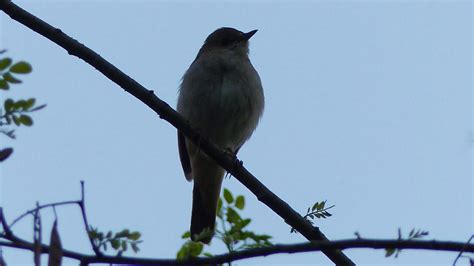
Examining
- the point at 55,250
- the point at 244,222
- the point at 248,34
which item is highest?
the point at 248,34

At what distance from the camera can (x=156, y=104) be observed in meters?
5.25

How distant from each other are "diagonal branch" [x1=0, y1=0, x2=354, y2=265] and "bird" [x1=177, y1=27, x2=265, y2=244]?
188cm

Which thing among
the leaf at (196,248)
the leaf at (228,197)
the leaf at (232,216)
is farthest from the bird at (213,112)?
the leaf at (196,248)

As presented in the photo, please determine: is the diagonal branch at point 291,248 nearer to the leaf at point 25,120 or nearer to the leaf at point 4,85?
the leaf at point 25,120

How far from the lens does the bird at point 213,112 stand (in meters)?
7.62

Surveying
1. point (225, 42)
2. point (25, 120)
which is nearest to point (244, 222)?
point (25, 120)

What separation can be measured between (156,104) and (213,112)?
7.80 ft

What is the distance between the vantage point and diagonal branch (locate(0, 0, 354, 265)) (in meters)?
4.80

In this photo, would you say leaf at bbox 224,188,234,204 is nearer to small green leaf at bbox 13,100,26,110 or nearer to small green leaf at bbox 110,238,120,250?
small green leaf at bbox 110,238,120,250

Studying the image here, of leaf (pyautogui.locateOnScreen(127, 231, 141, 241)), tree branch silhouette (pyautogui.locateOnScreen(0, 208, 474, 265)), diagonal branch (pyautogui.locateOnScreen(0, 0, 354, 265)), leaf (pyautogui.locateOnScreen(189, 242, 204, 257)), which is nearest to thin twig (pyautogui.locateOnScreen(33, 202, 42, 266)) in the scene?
tree branch silhouette (pyautogui.locateOnScreen(0, 208, 474, 265))

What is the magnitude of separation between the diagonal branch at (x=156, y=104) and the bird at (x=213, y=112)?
1880 mm

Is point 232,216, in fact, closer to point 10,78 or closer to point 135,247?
point 135,247

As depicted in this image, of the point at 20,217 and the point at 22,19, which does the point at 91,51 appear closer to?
the point at 22,19

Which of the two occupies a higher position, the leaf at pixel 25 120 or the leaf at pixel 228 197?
the leaf at pixel 228 197
